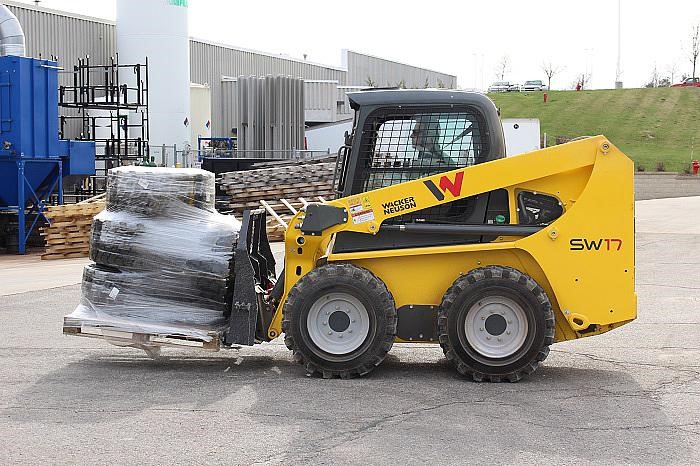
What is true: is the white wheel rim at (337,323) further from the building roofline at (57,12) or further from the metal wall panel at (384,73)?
the metal wall panel at (384,73)

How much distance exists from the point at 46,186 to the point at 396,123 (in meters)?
16.7

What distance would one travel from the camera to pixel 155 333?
28.1ft

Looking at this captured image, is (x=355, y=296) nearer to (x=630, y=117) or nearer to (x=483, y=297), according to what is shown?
(x=483, y=297)

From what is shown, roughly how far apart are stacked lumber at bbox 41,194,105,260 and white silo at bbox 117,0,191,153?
1283 centimetres

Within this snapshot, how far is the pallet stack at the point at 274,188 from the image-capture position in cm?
2455

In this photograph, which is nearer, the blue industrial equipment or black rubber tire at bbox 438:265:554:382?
black rubber tire at bbox 438:265:554:382

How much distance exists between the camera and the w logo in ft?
27.2

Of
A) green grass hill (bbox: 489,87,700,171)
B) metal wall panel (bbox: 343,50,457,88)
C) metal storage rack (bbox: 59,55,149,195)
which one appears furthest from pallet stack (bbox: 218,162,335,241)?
metal wall panel (bbox: 343,50,457,88)

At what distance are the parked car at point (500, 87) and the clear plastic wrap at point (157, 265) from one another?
86.2 meters

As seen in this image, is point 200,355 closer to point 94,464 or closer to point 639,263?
Result: point 94,464

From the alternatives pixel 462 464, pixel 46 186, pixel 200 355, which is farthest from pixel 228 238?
pixel 46 186

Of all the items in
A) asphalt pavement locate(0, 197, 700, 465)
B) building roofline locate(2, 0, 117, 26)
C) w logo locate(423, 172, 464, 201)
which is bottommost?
asphalt pavement locate(0, 197, 700, 465)

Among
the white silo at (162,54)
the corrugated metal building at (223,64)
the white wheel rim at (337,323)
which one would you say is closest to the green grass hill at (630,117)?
the corrugated metal building at (223,64)

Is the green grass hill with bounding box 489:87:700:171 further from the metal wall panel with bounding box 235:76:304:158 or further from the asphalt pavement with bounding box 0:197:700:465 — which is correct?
the asphalt pavement with bounding box 0:197:700:465
